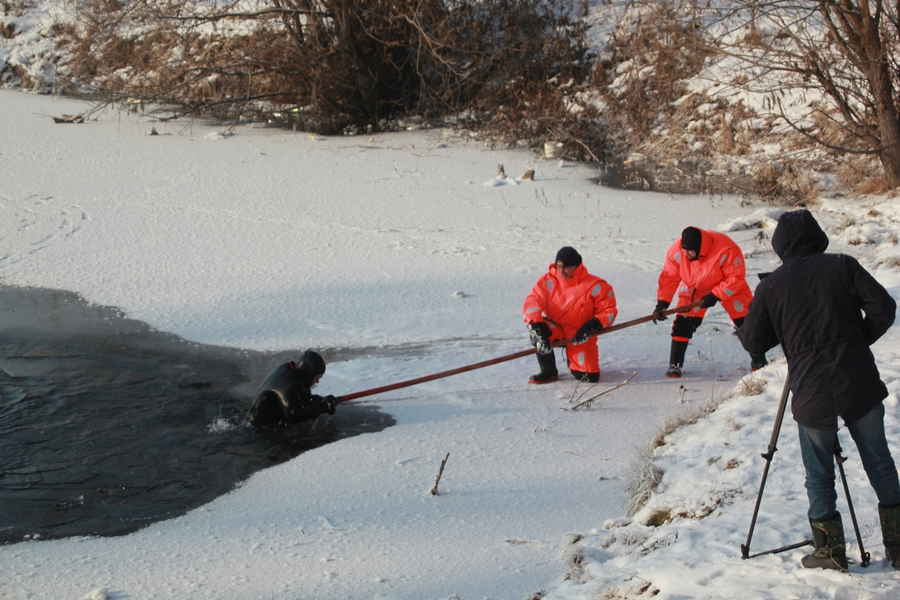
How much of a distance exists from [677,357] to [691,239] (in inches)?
34.9

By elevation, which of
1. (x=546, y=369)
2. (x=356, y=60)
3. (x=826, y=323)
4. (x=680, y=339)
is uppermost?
(x=356, y=60)

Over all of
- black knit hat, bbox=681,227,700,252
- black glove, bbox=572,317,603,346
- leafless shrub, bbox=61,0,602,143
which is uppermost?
leafless shrub, bbox=61,0,602,143

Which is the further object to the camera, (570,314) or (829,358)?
(570,314)

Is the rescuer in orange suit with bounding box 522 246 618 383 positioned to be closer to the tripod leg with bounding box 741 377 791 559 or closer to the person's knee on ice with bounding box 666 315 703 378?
the person's knee on ice with bounding box 666 315 703 378

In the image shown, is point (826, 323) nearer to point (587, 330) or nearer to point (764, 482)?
point (764, 482)

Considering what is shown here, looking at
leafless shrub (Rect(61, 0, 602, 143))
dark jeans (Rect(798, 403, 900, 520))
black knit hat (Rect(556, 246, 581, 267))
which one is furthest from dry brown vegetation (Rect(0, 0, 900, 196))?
dark jeans (Rect(798, 403, 900, 520))

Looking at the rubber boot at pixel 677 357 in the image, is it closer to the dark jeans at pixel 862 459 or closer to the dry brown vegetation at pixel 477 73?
the dark jeans at pixel 862 459

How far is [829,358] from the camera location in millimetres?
3506

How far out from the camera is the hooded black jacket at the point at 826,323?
11.4 ft

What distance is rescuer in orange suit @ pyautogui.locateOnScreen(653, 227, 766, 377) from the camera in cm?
691

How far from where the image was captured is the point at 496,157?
15.1 meters

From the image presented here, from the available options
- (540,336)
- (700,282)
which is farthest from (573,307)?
(700,282)

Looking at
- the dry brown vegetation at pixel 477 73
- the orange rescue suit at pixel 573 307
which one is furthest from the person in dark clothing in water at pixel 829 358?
the dry brown vegetation at pixel 477 73

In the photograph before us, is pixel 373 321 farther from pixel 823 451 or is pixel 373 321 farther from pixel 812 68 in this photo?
pixel 812 68
